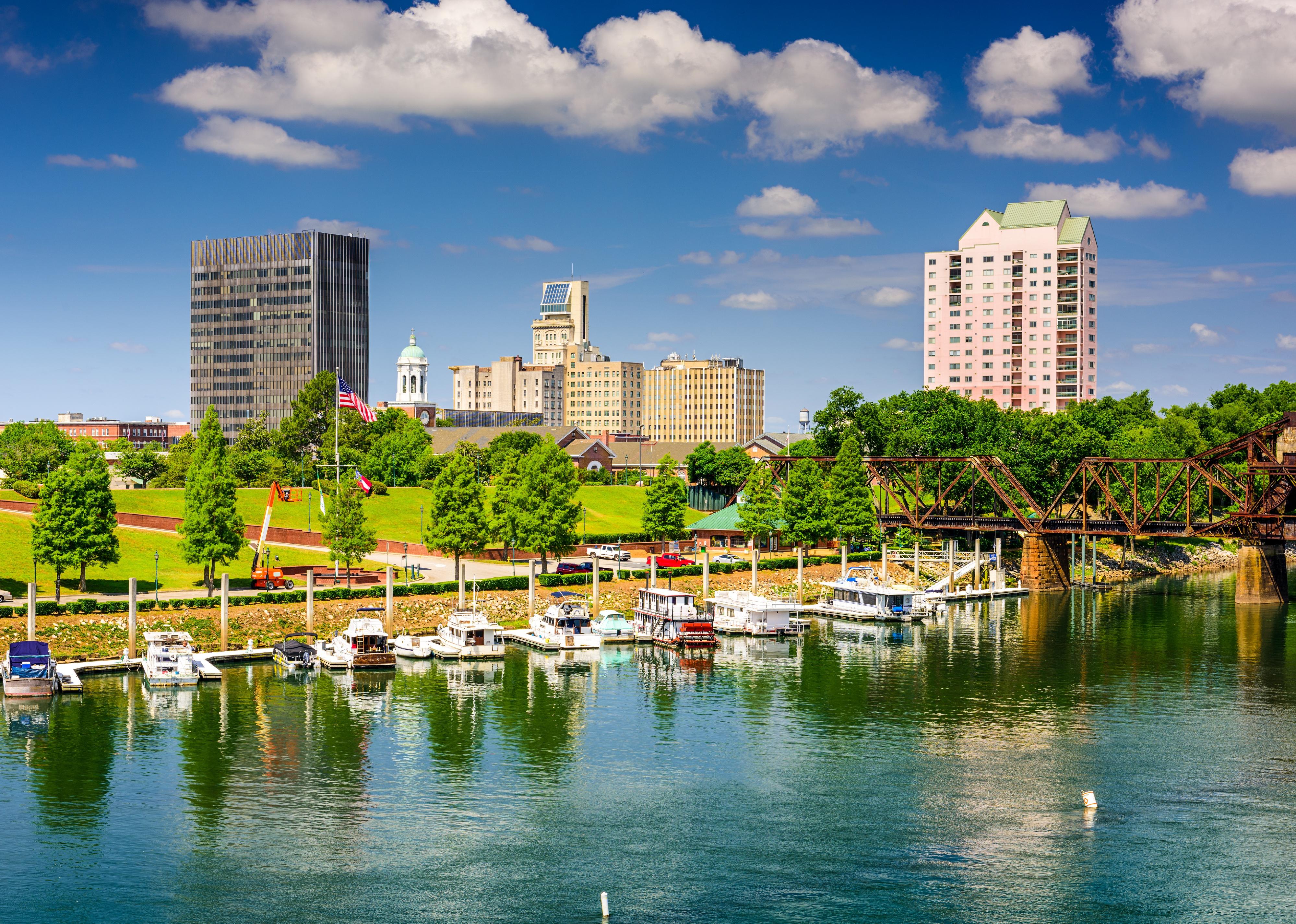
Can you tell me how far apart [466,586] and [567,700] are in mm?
30061

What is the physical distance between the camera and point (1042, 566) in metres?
141

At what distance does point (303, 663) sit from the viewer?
83375 millimetres

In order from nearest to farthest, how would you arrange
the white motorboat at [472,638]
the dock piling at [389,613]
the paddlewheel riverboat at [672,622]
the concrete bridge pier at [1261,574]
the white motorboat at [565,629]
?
the white motorboat at [472,638], the dock piling at [389,613], the white motorboat at [565,629], the paddlewheel riverboat at [672,622], the concrete bridge pier at [1261,574]

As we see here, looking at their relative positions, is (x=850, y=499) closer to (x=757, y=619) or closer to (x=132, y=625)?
(x=757, y=619)

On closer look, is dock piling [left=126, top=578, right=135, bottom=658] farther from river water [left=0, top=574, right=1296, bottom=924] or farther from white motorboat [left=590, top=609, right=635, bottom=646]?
white motorboat [left=590, top=609, right=635, bottom=646]

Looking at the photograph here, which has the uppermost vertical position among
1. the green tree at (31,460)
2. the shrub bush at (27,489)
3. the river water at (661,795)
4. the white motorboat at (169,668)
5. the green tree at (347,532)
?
the green tree at (31,460)

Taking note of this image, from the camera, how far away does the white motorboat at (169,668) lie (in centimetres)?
7656

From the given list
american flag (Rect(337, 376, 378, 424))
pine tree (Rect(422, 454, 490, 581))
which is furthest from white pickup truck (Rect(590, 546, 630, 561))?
american flag (Rect(337, 376, 378, 424))

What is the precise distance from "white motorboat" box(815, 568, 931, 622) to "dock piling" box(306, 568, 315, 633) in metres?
47.7

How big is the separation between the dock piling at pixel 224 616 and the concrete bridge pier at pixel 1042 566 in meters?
88.6

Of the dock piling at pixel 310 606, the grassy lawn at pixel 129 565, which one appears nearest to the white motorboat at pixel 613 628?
the dock piling at pixel 310 606

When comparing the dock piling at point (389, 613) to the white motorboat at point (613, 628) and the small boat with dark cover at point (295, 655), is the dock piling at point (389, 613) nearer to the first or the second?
the small boat with dark cover at point (295, 655)

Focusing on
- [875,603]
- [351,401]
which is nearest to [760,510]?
[875,603]

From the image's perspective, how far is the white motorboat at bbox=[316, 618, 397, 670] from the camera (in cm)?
8375
